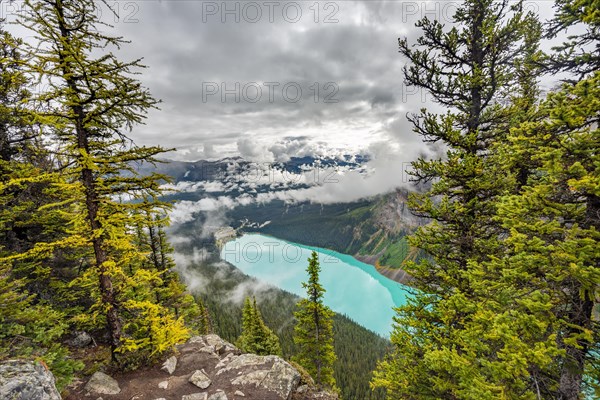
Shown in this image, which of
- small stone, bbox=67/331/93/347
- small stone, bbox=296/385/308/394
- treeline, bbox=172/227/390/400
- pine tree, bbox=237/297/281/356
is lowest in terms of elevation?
treeline, bbox=172/227/390/400

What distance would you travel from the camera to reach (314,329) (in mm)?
22891

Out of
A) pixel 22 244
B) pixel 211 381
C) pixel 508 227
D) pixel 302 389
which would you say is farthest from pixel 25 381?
pixel 508 227

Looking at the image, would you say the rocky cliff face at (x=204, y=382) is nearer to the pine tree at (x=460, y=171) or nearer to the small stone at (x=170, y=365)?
the small stone at (x=170, y=365)

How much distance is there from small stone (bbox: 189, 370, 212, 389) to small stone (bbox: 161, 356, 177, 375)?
145cm

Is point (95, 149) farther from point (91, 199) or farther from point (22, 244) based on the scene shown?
point (22, 244)

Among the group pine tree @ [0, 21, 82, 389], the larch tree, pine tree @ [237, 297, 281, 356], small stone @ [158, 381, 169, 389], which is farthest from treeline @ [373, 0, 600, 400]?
pine tree @ [237, 297, 281, 356]

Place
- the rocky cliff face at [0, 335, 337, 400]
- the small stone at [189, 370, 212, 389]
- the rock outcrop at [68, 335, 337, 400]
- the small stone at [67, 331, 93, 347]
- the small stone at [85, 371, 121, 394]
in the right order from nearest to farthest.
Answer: the small stone at [85, 371, 121, 394], the rocky cliff face at [0, 335, 337, 400], the rock outcrop at [68, 335, 337, 400], the small stone at [189, 370, 212, 389], the small stone at [67, 331, 93, 347]

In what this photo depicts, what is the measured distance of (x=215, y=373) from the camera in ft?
39.3

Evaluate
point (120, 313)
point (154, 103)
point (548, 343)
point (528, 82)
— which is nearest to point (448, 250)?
point (548, 343)

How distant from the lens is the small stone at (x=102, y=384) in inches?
388

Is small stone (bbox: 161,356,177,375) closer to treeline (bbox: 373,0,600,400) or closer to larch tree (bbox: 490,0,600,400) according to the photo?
treeline (bbox: 373,0,600,400)

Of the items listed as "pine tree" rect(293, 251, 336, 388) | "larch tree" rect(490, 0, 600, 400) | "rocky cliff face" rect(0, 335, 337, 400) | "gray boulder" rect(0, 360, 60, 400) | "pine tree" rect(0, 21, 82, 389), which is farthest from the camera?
"pine tree" rect(293, 251, 336, 388)

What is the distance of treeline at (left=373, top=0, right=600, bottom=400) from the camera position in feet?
17.8

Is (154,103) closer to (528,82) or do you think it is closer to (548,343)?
(548,343)
